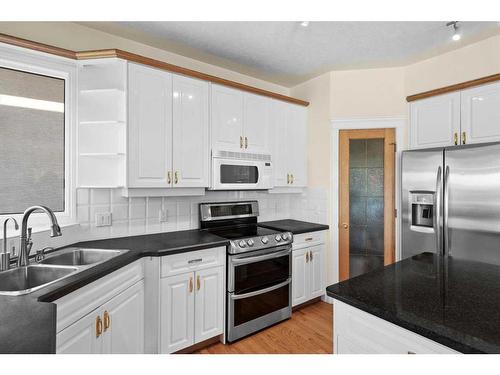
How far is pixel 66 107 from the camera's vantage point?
2209 mm

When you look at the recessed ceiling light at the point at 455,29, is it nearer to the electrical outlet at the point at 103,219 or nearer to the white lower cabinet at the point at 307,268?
the white lower cabinet at the point at 307,268

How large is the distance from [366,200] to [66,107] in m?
3.01

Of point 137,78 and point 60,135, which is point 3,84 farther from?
point 137,78

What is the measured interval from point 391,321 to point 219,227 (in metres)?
2.09

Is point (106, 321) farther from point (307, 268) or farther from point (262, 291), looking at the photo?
point (307, 268)

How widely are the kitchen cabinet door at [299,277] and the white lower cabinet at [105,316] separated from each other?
1.53 meters

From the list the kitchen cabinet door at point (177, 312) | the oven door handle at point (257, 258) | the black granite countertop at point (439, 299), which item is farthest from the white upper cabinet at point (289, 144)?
the black granite countertop at point (439, 299)

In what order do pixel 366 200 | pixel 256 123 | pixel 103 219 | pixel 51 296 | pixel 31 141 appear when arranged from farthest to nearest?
pixel 366 200 → pixel 256 123 → pixel 103 219 → pixel 31 141 → pixel 51 296

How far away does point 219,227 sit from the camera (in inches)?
114

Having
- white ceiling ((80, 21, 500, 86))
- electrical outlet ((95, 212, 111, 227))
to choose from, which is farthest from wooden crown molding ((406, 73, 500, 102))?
electrical outlet ((95, 212, 111, 227))

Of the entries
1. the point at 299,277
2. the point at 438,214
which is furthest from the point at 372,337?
the point at 299,277

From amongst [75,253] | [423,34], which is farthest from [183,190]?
[423,34]

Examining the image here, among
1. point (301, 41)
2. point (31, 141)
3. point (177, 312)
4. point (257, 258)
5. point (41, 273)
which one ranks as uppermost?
point (301, 41)

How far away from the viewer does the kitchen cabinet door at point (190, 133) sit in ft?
7.84
